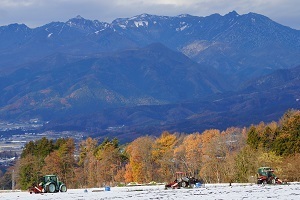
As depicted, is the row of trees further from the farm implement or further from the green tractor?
the farm implement

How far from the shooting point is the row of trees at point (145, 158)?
12031 cm

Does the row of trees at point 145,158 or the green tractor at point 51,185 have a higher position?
the row of trees at point 145,158

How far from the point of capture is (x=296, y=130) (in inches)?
4254

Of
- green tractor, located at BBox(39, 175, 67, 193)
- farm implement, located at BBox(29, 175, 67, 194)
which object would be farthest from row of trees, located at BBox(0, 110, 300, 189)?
farm implement, located at BBox(29, 175, 67, 194)

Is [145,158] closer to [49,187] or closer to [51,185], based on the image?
[51,185]

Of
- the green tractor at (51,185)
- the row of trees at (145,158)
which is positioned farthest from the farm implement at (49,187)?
the row of trees at (145,158)

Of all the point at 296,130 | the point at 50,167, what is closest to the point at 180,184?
the point at 296,130

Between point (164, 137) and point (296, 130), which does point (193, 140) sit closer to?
point (164, 137)

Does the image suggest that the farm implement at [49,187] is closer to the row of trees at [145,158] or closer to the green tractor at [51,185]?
the green tractor at [51,185]

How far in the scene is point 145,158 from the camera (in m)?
148

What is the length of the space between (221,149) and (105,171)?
87.1 ft

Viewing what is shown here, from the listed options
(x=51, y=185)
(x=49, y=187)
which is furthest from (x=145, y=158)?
(x=49, y=187)

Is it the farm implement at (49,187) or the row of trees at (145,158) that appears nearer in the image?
the farm implement at (49,187)

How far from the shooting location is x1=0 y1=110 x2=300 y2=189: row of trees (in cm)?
12031
